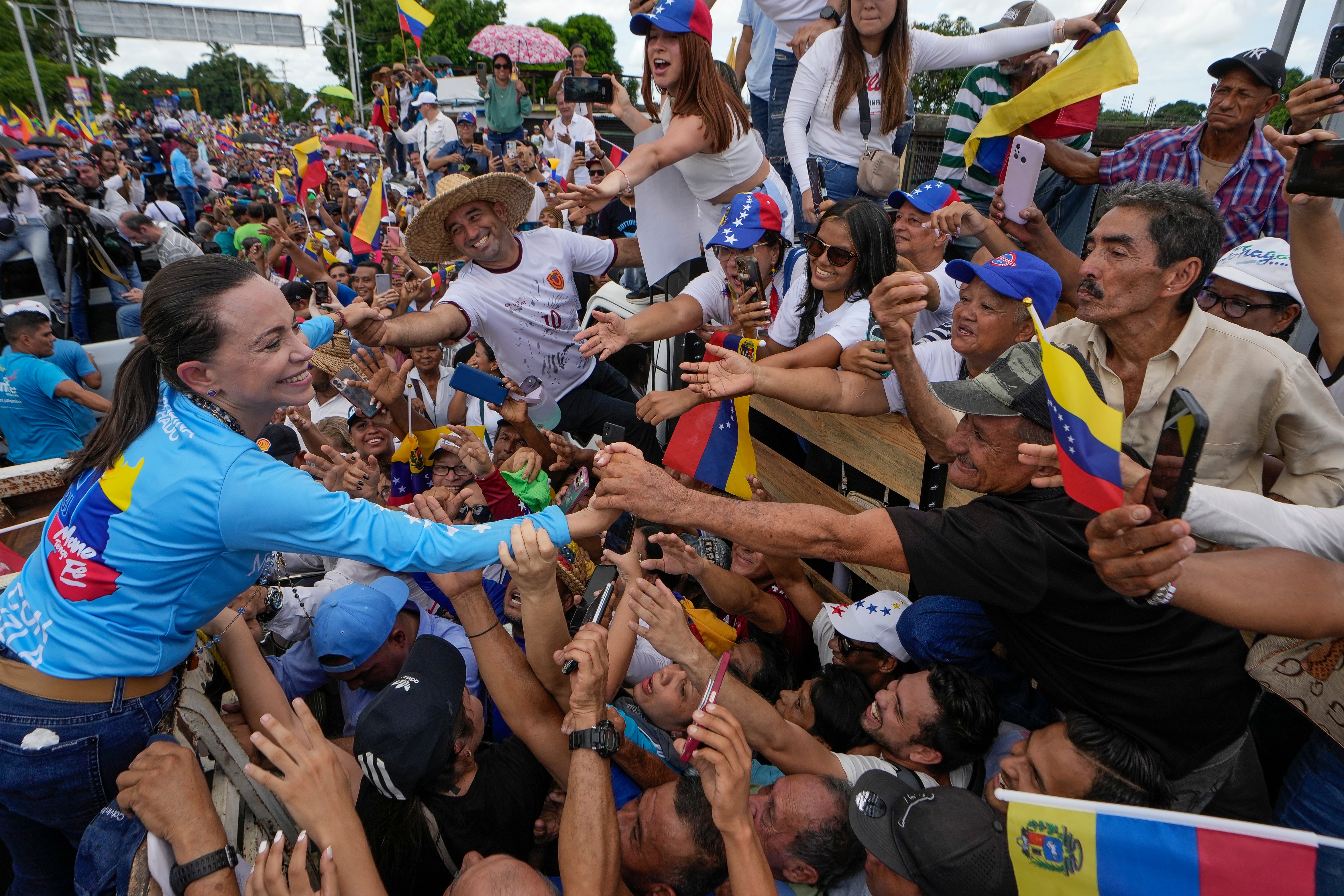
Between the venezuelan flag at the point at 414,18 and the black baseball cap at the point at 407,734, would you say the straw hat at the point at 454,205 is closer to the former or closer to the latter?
the black baseball cap at the point at 407,734

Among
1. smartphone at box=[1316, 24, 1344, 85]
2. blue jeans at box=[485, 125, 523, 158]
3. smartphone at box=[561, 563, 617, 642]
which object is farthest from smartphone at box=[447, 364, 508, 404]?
blue jeans at box=[485, 125, 523, 158]

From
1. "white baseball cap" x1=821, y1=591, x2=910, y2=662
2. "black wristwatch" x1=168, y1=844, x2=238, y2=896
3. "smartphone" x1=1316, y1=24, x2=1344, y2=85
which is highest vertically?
"smartphone" x1=1316, y1=24, x2=1344, y2=85

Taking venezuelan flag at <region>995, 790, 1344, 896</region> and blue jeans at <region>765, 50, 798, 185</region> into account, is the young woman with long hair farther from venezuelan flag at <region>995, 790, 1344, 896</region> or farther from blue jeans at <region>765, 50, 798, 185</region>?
venezuelan flag at <region>995, 790, 1344, 896</region>

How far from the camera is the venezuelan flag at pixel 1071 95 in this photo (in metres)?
3.45

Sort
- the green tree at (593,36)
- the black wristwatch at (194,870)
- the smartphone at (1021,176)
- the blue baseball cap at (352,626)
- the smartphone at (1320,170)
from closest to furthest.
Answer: the black wristwatch at (194,870)
the smartphone at (1320,170)
the blue baseball cap at (352,626)
the smartphone at (1021,176)
the green tree at (593,36)

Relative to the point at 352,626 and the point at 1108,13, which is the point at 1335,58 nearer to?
the point at 1108,13

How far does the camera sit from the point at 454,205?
3852 millimetres

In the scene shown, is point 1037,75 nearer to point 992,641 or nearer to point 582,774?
point 992,641

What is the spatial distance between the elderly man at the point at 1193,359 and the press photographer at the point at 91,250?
37.2 ft

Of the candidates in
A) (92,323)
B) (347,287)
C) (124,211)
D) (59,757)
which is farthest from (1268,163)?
(124,211)

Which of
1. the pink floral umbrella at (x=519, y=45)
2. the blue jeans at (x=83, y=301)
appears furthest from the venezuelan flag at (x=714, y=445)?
the pink floral umbrella at (x=519, y=45)

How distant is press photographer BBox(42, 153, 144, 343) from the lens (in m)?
9.38

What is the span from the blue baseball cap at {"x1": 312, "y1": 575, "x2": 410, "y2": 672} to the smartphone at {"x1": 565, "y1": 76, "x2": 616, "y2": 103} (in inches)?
147

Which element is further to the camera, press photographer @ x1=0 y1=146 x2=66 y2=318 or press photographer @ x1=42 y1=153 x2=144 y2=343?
press photographer @ x1=42 y1=153 x2=144 y2=343
